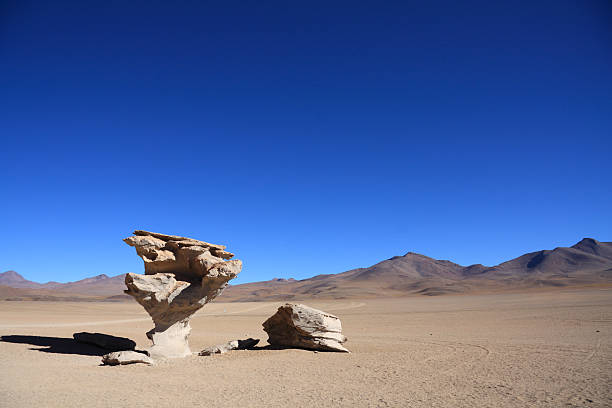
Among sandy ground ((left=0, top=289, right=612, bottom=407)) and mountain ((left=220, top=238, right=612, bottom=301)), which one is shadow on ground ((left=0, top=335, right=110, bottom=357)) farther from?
mountain ((left=220, top=238, right=612, bottom=301))

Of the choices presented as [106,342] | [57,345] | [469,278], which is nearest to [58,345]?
[57,345]

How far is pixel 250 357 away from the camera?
1507cm

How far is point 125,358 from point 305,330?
21.6 ft

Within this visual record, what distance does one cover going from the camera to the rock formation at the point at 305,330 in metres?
16.1

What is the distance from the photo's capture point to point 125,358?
1327 centimetres

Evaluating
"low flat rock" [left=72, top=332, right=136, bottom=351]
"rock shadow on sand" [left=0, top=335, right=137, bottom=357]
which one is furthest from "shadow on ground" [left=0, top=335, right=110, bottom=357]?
"low flat rock" [left=72, top=332, right=136, bottom=351]

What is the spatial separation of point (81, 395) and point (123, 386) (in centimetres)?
115

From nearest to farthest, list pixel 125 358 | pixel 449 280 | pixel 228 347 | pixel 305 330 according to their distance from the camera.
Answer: pixel 125 358
pixel 305 330
pixel 228 347
pixel 449 280

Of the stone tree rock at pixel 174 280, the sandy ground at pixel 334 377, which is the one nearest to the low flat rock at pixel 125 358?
the sandy ground at pixel 334 377

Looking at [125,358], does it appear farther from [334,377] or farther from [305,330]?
[334,377]

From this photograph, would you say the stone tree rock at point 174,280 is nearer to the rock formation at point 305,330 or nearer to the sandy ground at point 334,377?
the sandy ground at point 334,377

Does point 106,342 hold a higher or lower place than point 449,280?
higher

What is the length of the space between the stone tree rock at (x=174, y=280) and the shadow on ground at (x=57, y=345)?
95.5 inches

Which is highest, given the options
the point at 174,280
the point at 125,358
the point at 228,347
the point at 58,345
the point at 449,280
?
the point at 174,280
